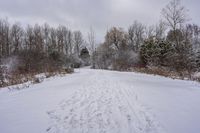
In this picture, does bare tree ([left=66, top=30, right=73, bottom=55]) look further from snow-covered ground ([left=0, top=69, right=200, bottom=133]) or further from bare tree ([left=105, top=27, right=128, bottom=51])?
snow-covered ground ([left=0, top=69, right=200, bottom=133])

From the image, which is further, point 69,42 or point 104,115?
point 69,42

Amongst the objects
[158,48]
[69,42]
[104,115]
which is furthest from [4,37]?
[104,115]

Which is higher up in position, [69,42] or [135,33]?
[135,33]

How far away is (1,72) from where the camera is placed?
43.5 feet

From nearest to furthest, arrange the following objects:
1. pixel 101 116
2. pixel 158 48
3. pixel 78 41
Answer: pixel 101 116
pixel 158 48
pixel 78 41

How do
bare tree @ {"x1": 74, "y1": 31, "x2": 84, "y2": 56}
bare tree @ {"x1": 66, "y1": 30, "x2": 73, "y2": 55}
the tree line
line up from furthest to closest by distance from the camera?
1. bare tree @ {"x1": 74, "y1": 31, "x2": 84, "y2": 56}
2. bare tree @ {"x1": 66, "y1": 30, "x2": 73, "y2": 55}
3. the tree line

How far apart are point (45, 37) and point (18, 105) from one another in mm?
48450

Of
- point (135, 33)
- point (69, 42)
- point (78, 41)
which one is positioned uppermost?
point (135, 33)

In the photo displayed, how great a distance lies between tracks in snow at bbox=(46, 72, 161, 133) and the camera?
3853mm

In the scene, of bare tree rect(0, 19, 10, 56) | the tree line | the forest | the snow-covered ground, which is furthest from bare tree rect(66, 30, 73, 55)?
the snow-covered ground

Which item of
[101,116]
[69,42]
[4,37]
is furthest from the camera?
[69,42]

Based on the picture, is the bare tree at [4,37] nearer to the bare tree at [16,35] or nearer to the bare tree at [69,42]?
the bare tree at [16,35]

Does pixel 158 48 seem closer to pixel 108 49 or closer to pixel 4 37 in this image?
pixel 108 49

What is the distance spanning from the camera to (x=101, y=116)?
456 cm
